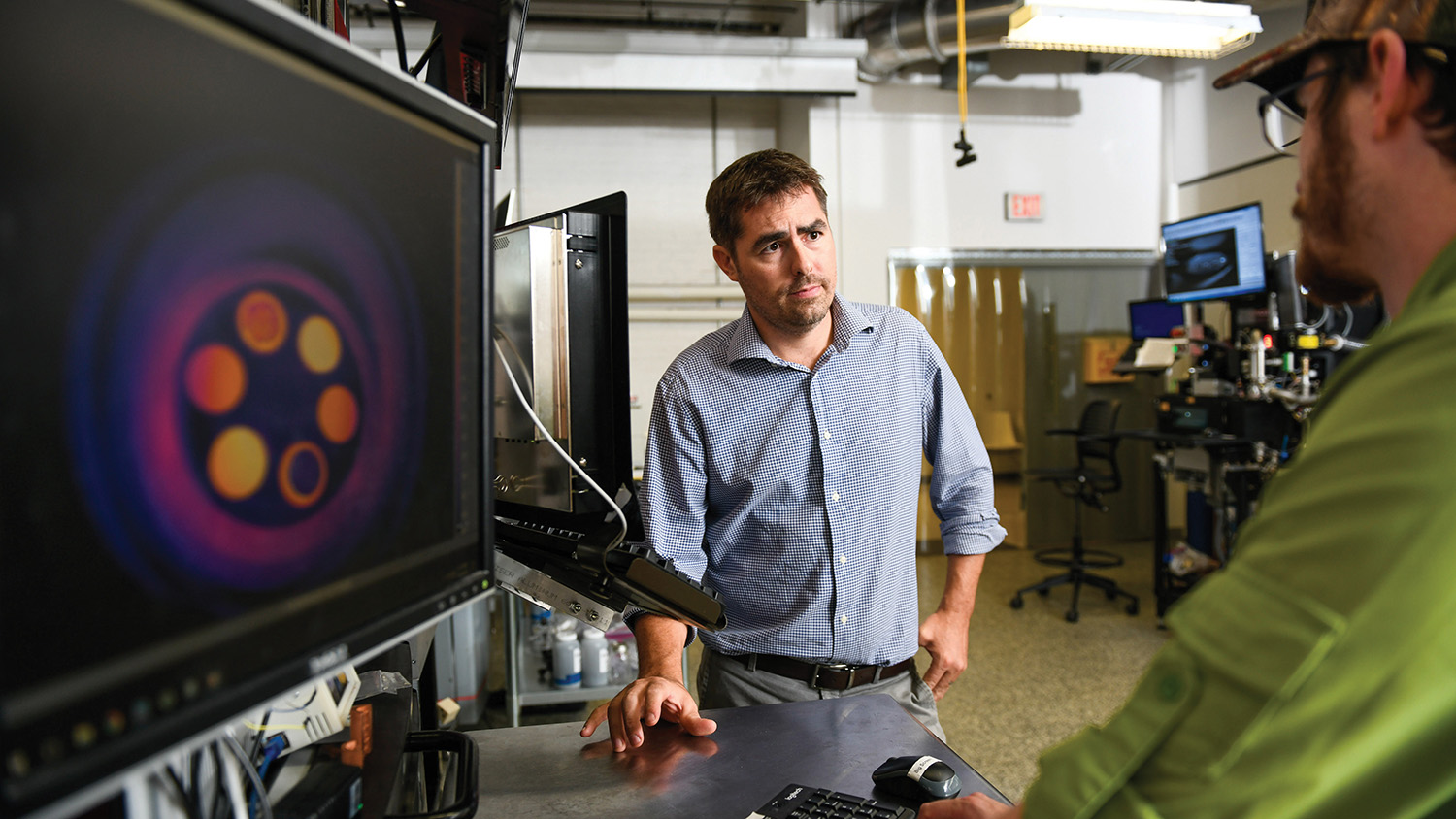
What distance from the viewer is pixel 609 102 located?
6418 mm

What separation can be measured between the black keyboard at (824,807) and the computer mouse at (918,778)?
3 centimetres

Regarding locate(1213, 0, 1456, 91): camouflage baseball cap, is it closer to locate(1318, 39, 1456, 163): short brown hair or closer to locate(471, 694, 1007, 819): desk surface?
locate(1318, 39, 1456, 163): short brown hair

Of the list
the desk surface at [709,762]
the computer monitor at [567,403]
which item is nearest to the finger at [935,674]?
the desk surface at [709,762]

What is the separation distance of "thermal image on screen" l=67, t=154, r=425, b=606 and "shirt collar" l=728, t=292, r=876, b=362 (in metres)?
1.10

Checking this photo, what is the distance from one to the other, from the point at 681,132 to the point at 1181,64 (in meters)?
3.78

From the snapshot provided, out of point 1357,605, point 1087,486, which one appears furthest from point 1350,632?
point 1087,486

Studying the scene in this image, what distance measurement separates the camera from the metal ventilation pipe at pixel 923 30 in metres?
5.33

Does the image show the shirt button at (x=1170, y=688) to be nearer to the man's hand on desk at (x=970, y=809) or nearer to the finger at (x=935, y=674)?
the man's hand on desk at (x=970, y=809)

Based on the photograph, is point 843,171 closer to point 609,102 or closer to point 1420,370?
point 609,102

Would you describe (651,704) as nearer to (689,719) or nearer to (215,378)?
(689,719)

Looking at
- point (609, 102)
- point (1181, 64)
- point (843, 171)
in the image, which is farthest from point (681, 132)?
point (1181, 64)

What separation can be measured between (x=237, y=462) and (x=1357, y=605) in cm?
61

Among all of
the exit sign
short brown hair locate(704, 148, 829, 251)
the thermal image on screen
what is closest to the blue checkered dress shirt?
short brown hair locate(704, 148, 829, 251)

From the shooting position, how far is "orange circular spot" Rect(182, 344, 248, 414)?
43 centimetres
